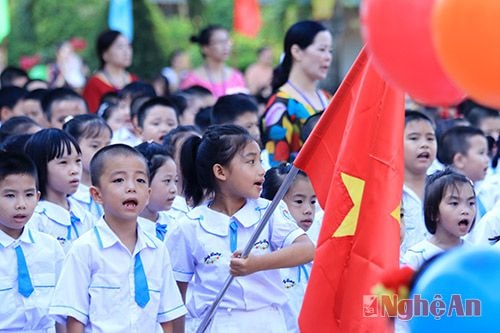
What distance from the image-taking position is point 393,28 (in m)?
3.20

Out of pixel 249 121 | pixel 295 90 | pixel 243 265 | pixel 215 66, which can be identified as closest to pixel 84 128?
pixel 249 121

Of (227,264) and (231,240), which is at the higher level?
(231,240)

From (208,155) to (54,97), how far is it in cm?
366

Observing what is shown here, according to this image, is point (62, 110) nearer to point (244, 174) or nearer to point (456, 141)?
point (456, 141)

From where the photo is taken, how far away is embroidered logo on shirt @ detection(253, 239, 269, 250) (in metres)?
5.48

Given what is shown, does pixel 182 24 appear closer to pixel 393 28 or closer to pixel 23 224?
pixel 23 224

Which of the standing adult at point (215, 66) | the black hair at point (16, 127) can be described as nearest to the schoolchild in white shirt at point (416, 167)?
the black hair at point (16, 127)

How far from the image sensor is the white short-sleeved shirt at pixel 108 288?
5.05 metres

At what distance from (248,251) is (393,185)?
2.32 ft

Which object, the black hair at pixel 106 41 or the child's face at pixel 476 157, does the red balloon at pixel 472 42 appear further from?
the black hair at pixel 106 41

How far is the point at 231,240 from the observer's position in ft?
18.0

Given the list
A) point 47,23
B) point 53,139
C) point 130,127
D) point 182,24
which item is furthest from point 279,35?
point 53,139

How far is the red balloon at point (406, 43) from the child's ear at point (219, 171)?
2370 millimetres

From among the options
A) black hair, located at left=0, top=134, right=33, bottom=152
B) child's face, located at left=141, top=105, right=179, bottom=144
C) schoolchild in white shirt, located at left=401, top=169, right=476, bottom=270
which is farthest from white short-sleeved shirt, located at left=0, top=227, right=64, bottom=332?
child's face, located at left=141, top=105, right=179, bottom=144
